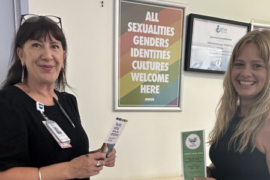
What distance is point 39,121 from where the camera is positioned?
2.50 feet

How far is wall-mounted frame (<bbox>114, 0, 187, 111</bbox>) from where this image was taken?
4.19 ft

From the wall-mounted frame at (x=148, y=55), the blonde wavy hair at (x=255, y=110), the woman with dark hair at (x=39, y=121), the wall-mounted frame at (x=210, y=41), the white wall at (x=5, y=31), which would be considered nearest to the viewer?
the woman with dark hair at (x=39, y=121)

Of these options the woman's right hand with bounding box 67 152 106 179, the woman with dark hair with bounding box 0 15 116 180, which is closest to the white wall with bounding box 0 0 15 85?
the woman with dark hair with bounding box 0 15 116 180

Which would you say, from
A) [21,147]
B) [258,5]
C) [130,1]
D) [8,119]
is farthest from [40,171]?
[258,5]

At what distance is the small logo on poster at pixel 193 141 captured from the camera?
881 mm

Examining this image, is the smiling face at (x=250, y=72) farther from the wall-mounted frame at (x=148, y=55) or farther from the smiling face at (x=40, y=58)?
the smiling face at (x=40, y=58)

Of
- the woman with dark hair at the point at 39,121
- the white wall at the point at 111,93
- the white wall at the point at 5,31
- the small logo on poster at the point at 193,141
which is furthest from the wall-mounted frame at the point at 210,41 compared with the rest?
the white wall at the point at 5,31

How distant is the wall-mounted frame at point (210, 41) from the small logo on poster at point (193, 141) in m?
0.65

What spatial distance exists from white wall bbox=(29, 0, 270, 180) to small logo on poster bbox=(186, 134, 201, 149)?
1.70 ft

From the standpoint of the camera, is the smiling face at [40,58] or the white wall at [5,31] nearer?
the smiling face at [40,58]

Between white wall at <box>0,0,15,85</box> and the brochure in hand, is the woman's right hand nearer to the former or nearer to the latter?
the brochure in hand

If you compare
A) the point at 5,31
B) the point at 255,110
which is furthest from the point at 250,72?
the point at 5,31

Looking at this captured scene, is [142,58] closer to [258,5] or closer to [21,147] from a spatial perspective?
[21,147]

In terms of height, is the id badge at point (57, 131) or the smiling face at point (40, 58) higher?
the smiling face at point (40, 58)
